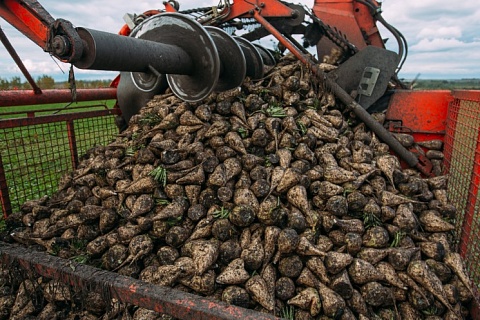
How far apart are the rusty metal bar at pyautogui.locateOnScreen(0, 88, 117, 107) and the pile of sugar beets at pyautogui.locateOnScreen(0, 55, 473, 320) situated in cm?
74

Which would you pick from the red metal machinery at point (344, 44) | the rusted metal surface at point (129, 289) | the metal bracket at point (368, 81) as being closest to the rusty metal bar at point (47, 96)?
the red metal machinery at point (344, 44)

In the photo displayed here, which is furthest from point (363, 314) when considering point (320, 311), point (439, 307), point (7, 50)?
point (7, 50)

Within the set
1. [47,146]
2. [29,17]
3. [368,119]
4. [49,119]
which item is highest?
[29,17]

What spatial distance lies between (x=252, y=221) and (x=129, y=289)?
1.01m

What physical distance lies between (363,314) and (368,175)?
1207 mm

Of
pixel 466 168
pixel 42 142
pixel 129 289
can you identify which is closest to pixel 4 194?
pixel 42 142

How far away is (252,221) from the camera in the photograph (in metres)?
2.60

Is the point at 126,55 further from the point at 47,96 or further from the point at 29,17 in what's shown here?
the point at 47,96

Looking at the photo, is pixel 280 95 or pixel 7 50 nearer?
pixel 7 50

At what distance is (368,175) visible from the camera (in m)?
3.08

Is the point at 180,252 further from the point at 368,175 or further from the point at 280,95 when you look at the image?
the point at 280,95

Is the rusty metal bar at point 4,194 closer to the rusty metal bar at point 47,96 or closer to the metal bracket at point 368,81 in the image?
the rusty metal bar at point 47,96

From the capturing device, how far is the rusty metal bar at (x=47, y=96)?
3.10 meters

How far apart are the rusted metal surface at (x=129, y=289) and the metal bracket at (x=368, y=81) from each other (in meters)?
3.45
